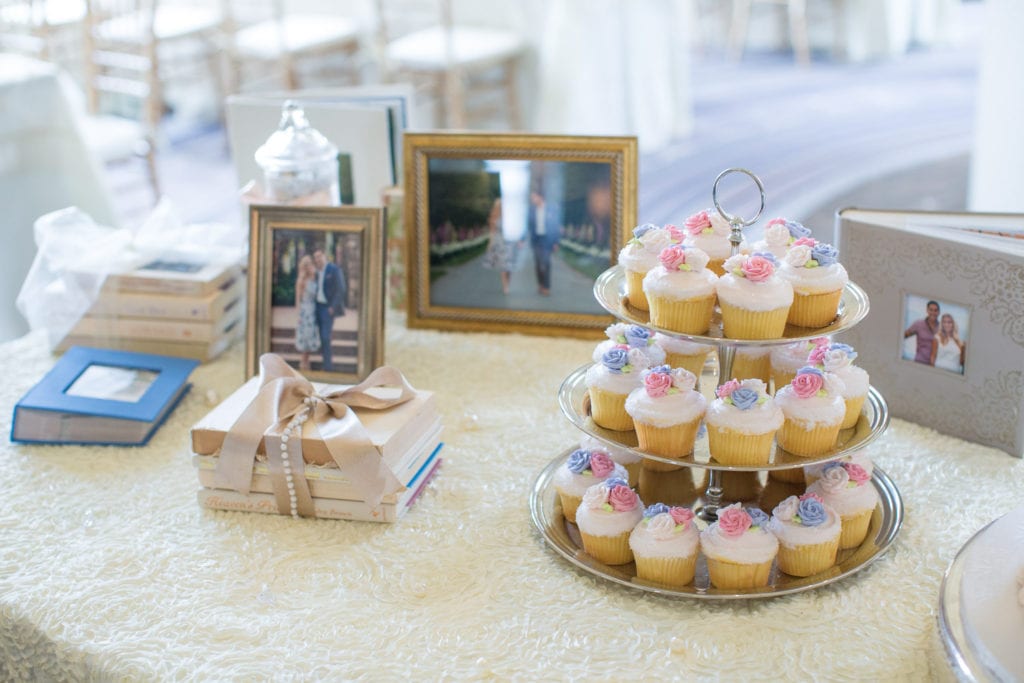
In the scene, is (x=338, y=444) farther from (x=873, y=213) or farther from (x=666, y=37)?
(x=666, y=37)

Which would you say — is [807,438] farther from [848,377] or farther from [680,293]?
[680,293]

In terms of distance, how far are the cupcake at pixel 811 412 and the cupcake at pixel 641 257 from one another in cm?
20

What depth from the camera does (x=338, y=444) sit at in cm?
130

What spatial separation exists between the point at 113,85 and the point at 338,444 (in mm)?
3197

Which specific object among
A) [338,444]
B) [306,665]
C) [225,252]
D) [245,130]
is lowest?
[306,665]

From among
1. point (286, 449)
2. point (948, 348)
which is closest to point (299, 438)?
point (286, 449)

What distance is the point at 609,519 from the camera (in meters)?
1.19

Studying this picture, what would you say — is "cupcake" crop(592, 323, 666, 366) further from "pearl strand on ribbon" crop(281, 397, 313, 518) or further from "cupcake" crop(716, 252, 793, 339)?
"pearl strand on ribbon" crop(281, 397, 313, 518)

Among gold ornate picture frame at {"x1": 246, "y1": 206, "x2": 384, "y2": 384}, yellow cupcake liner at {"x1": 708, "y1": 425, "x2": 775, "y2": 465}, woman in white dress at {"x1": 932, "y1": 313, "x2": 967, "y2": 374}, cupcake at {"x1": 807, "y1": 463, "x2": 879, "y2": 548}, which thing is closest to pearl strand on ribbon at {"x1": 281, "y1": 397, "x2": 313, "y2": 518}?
gold ornate picture frame at {"x1": 246, "y1": 206, "x2": 384, "y2": 384}

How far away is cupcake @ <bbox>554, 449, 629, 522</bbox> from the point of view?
1259mm

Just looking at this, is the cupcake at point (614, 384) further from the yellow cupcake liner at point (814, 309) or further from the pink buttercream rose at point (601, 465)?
the yellow cupcake liner at point (814, 309)

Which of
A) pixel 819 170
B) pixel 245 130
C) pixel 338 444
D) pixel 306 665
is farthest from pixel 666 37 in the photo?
pixel 306 665

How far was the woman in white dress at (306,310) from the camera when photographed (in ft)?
5.43

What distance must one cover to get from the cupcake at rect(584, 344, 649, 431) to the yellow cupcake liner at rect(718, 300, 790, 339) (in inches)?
5.5
